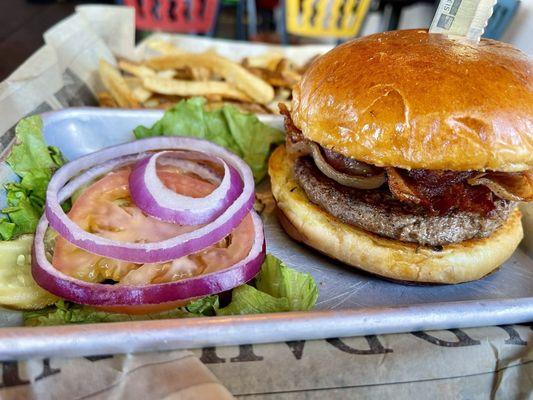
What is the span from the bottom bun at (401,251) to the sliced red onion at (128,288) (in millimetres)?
429

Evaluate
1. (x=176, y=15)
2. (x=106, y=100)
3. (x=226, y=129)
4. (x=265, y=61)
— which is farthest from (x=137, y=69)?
(x=176, y=15)

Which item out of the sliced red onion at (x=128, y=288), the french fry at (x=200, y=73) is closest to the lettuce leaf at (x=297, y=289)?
the sliced red onion at (x=128, y=288)

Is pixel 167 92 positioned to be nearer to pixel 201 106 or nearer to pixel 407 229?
pixel 201 106

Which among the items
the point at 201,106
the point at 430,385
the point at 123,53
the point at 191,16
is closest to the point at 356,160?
the point at 430,385

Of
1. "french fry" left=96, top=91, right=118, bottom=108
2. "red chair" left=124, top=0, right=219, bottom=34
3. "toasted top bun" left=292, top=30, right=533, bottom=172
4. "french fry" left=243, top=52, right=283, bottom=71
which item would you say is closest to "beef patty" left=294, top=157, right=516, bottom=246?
"toasted top bun" left=292, top=30, right=533, bottom=172

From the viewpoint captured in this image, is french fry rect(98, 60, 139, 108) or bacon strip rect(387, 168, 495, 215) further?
french fry rect(98, 60, 139, 108)

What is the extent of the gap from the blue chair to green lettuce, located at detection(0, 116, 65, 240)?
332 centimetres

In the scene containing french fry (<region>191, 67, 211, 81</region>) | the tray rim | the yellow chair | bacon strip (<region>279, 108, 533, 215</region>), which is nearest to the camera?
the tray rim

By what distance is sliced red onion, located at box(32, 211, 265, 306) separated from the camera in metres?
1.55

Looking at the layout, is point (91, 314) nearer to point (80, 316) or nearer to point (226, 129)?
point (80, 316)

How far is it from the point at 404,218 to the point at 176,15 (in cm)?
419

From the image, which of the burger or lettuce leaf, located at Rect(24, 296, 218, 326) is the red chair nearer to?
the burger

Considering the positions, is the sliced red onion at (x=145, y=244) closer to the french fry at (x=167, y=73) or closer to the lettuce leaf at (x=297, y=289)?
the lettuce leaf at (x=297, y=289)

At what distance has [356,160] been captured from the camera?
6.04ft
